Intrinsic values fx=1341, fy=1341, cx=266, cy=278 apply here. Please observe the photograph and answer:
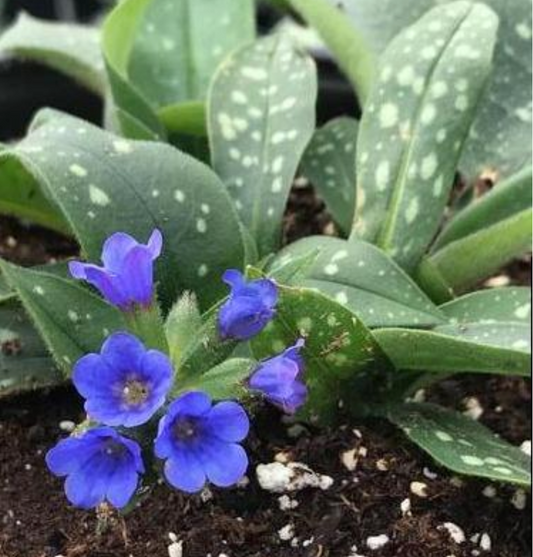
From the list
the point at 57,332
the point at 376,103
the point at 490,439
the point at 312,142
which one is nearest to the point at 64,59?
the point at 312,142

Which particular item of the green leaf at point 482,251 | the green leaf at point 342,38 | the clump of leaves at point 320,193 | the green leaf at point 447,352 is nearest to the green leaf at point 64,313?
the clump of leaves at point 320,193

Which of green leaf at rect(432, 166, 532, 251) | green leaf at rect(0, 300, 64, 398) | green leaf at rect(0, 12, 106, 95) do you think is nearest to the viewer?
green leaf at rect(0, 300, 64, 398)

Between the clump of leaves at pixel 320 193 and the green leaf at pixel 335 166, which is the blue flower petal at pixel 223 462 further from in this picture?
the green leaf at pixel 335 166

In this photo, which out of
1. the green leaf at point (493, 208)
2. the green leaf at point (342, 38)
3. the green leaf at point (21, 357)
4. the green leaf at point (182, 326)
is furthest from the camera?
the green leaf at point (342, 38)

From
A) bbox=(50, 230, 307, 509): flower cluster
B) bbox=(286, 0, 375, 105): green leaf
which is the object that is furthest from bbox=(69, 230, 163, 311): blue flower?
bbox=(286, 0, 375, 105): green leaf

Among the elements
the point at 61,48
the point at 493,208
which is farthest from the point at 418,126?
the point at 61,48

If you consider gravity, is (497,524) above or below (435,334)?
below

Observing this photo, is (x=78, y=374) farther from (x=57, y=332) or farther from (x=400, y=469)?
(x=400, y=469)

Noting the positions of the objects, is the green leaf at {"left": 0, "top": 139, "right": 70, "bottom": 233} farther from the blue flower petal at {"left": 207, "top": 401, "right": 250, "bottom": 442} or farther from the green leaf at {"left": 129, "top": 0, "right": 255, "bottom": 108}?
the blue flower petal at {"left": 207, "top": 401, "right": 250, "bottom": 442}
